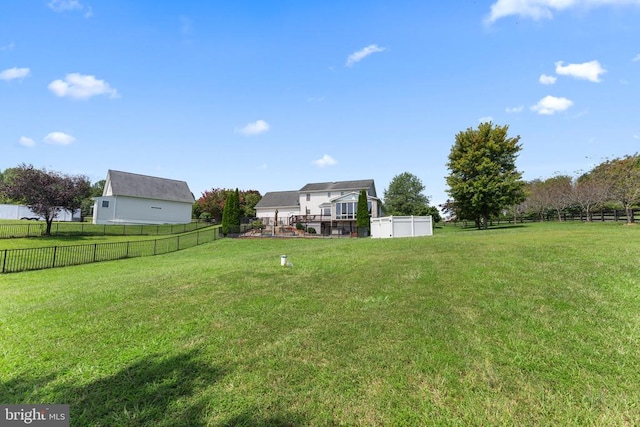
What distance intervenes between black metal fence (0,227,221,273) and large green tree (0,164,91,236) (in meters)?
8.58

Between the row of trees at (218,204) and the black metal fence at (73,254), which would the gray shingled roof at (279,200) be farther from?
the black metal fence at (73,254)

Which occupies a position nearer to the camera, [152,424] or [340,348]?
[152,424]

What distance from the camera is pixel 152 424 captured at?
7.78ft

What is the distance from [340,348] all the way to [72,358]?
131 inches

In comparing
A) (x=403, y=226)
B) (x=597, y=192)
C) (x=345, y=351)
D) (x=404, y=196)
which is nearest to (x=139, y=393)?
(x=345, y=351)

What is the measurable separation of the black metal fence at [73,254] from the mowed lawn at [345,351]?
8385mm

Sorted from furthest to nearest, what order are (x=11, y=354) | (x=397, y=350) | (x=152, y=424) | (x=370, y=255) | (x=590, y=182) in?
(x=590, y=182), (x=370, y=255), (x=11, y=354), (x=397, y=350), (x=152, y=424)

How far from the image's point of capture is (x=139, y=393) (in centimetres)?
282

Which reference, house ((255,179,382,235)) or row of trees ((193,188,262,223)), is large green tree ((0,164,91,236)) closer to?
house ((255,179,382,235))

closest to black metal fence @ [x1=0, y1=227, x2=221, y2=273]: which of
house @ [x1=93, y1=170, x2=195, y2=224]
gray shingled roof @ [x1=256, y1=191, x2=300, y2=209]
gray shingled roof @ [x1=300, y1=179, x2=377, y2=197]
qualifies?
house @ [x1=93, y1=170, x2=195, y2=224]

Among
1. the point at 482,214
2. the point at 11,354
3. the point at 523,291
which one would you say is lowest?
the point at 11,354

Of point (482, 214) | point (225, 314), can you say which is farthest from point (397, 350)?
point (482, 214)

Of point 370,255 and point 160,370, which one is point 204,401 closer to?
point 160,370

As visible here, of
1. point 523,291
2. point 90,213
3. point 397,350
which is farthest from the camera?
point 90,213
